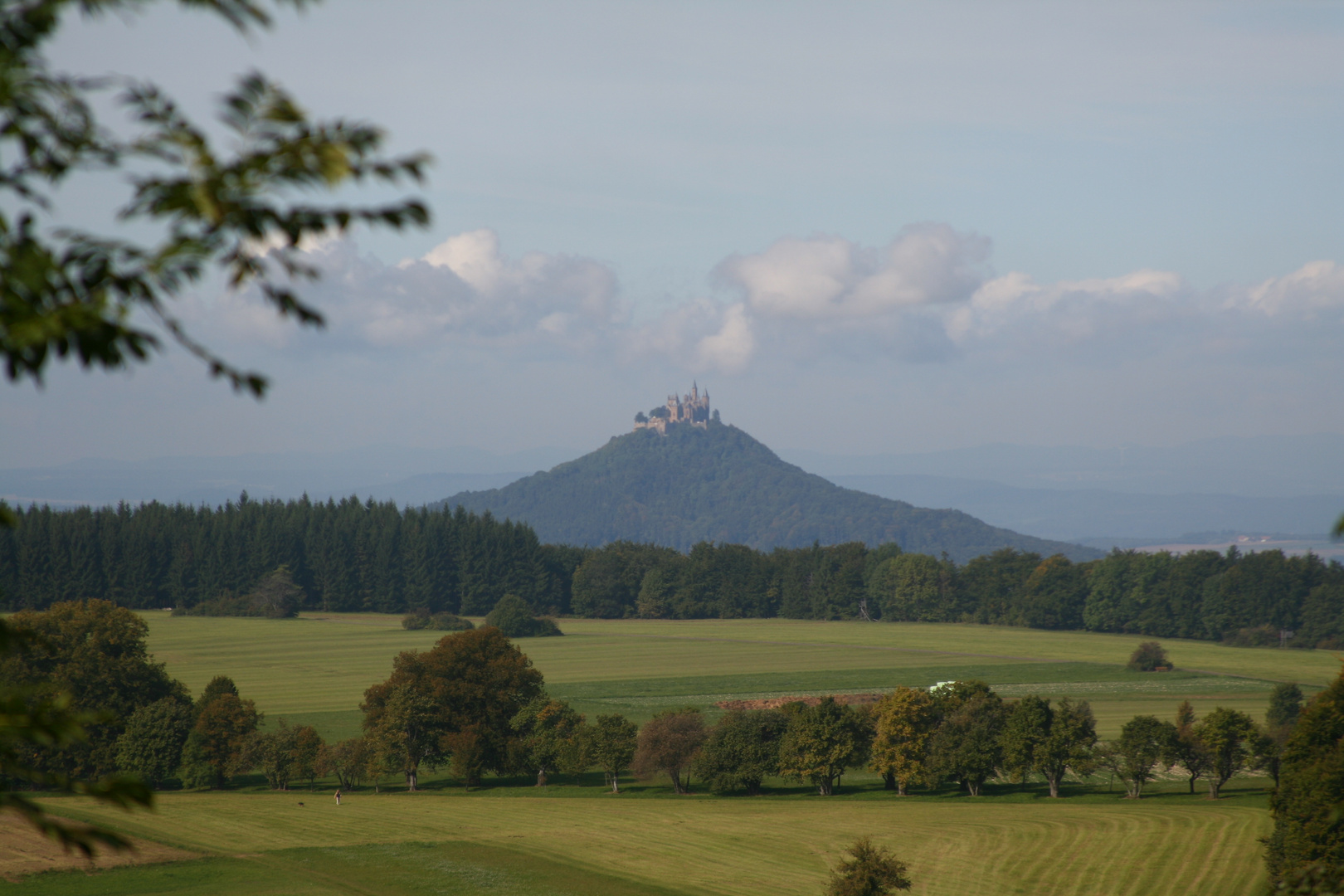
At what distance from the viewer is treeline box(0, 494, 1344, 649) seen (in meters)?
146

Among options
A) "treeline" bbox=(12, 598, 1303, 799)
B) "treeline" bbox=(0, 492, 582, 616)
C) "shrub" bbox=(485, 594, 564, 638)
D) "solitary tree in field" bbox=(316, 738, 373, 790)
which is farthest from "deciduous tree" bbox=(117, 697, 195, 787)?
"treeline" bbox=(0, 492, 582, 616)

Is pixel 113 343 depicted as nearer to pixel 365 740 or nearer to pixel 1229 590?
pixel 365 740

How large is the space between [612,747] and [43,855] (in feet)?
88.4

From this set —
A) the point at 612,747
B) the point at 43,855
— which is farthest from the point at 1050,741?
the point at 43,855

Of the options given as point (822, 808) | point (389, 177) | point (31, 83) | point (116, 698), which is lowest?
point (822, 808)

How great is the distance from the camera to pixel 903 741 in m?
58.4

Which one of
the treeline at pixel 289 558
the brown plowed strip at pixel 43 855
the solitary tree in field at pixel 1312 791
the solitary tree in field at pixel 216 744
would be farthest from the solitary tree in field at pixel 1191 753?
the treeline at pixel 289 558

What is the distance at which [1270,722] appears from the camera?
67.1m

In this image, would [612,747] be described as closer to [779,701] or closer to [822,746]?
[822,746]

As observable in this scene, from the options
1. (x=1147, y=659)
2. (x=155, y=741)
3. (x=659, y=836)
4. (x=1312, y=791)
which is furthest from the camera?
(x=1147, y=659)

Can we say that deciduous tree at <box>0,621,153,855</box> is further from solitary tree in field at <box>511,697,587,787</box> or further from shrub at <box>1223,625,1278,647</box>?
shrub at <box>1223,625,1278,647</box>

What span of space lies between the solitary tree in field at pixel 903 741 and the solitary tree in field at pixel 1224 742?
13.6 metres

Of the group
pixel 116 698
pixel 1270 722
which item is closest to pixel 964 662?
pixel 1270 722

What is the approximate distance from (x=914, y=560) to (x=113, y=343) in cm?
17649
